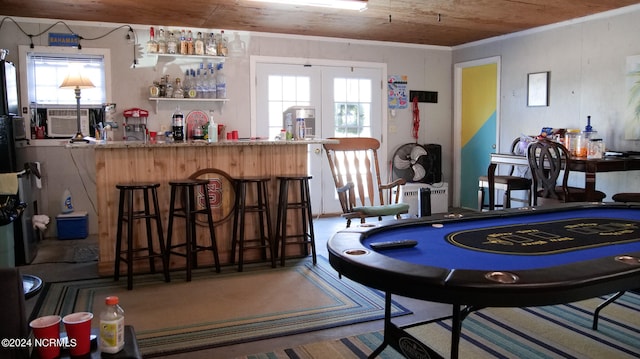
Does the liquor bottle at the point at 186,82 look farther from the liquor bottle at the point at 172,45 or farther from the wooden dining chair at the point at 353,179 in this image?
the wooden dining chair at the point at 353,179

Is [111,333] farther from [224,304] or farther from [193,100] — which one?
[193,100]

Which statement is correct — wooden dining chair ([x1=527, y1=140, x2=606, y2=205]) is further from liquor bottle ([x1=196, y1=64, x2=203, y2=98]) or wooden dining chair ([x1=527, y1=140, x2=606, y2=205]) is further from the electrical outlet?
liquor bottle ([x1=196, y1=64, x2=203, y2=98])

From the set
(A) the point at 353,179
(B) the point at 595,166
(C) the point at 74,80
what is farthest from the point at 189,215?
(B) the point at 595,166

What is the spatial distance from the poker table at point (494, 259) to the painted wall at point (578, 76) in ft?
9.81

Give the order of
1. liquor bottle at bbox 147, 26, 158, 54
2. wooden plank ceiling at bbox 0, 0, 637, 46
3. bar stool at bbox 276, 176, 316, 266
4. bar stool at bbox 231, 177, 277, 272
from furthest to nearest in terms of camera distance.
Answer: liquor bottle at bbox 147, 26, 158, 54 < wooden plank ceiling at bbox 0, 0, 637, 46 < bar stool at bbox 276, 176, 316, 266 < bar stool at bbox 231, 177, 277, 272

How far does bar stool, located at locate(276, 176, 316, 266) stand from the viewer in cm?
455

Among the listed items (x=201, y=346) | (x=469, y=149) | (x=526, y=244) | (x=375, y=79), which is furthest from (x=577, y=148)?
(x=201, y=346)

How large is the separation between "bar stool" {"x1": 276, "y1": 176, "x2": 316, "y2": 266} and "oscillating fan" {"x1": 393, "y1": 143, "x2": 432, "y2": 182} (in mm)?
2813

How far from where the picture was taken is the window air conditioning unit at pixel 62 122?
5.95 meters

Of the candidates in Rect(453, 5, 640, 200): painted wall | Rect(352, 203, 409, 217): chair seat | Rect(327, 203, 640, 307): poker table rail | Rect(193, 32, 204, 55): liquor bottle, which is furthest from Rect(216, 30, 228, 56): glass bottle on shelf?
Rect(327, 203, 640, 307): poker table rail

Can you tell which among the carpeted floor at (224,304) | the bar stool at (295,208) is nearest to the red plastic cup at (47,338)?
the carpeted floor at (224,304)

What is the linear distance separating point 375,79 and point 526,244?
5.44 meters

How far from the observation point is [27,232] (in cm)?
484

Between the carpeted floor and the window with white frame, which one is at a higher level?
the window with white frame
